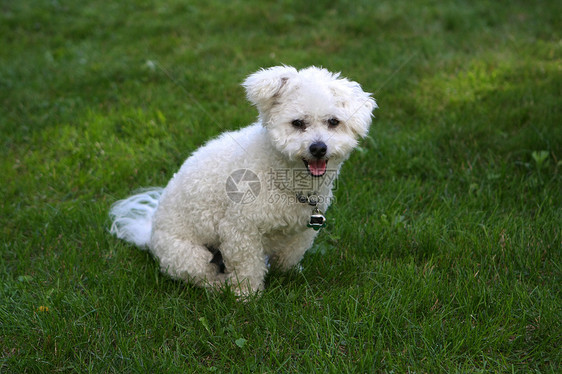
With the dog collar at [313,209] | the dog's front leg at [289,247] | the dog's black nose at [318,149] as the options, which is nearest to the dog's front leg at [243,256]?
the dog's front leg at [289,247]

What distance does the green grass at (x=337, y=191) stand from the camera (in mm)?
2654

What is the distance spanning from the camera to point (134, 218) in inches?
145

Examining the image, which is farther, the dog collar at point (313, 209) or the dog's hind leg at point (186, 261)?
the dog's hind leg at point (186, 261)

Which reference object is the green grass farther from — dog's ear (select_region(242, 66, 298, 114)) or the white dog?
dog's ear (select_region(242, 66, 298, 114))

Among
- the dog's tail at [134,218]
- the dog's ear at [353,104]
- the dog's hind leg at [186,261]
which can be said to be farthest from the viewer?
the dog's tail at [134,218]

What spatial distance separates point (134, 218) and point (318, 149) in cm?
178

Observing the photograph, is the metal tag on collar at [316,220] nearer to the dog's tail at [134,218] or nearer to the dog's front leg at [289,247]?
the dog's front leg at [289,247]

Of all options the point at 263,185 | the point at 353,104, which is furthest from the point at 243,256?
the point at 353,104

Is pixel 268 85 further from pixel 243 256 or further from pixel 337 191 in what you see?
pixel 337 191

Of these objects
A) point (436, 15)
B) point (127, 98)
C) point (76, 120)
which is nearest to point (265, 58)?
point (127, 98)

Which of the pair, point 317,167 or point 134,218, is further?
point 134,218

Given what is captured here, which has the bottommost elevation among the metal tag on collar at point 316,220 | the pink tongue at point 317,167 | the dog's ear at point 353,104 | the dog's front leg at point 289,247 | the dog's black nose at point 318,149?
the dog's front leg at point 289,247

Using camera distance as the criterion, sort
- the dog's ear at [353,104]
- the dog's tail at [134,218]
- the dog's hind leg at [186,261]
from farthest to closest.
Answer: the dog's tail at [134,218]
the dog's hind leg at [186,261]
the dog's ear at [353,104]

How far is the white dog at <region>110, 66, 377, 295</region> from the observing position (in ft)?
8.75
